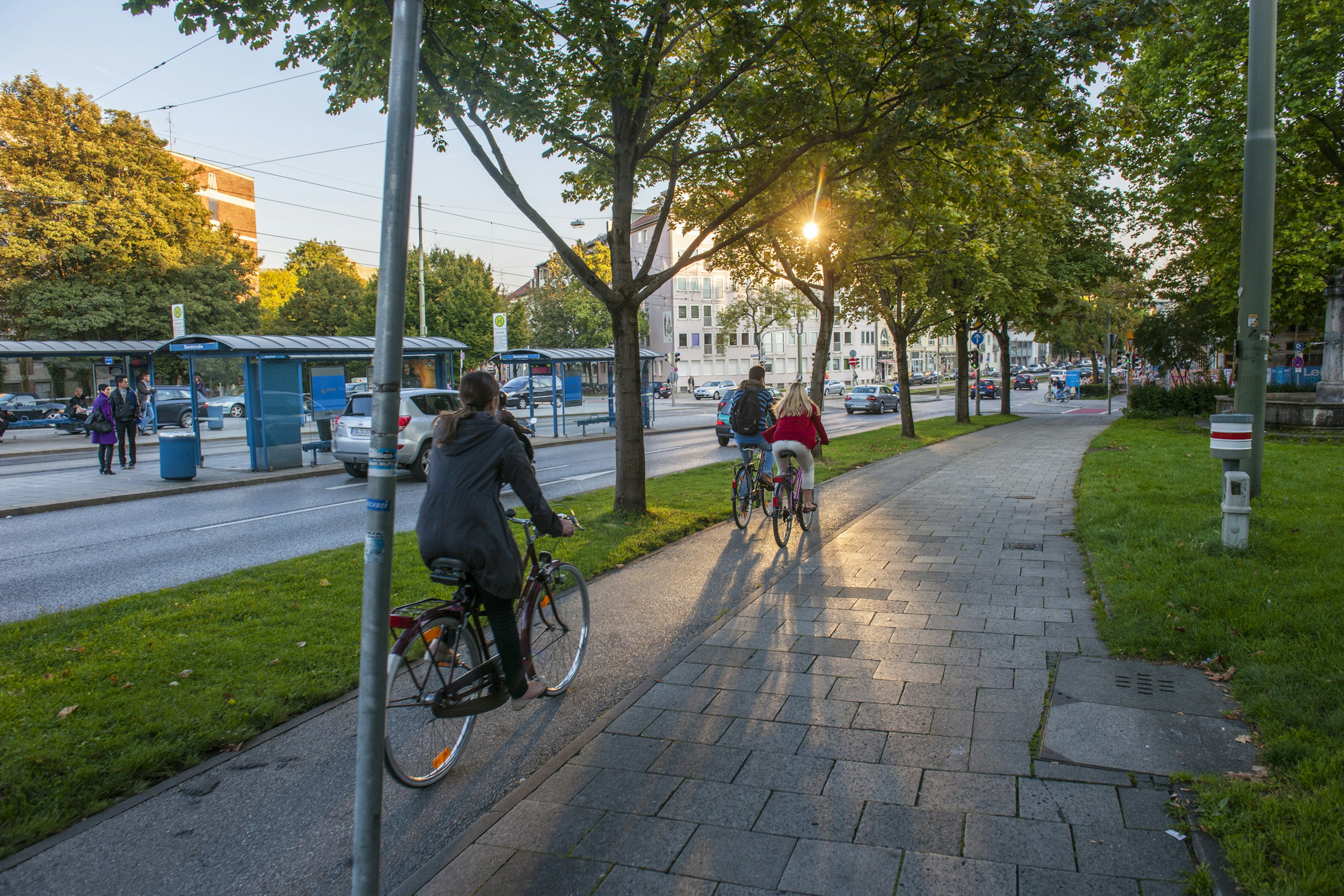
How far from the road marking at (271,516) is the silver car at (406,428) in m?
1.79

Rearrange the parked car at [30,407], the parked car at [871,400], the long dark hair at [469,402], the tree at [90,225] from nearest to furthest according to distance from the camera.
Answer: the long dark hair at [469,402], the parked car at [30,407], the tree at [90,225], the parked car at [871,400]

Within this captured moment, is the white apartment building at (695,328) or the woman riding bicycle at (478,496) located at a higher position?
the white apartment building at (695,328)

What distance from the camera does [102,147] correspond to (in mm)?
38281

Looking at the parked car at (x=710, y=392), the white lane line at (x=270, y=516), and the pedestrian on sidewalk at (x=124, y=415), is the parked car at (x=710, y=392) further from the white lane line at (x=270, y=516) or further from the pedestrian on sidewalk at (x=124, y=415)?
the white lane line at (x=270, y=516)

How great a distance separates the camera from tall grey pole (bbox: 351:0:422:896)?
2.45 m

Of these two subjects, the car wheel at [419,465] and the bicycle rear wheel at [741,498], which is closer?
the bicycle rear wheel at [741,498]

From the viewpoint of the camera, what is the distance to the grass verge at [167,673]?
3.58 m

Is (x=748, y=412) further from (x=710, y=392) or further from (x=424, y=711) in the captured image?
(x=710, y=392)

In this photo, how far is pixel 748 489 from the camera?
937 centimetres

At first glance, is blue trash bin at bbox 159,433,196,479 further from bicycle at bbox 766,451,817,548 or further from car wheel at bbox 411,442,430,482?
bicycle at bbox 766,451,817,548

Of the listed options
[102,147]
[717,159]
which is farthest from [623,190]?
[102,147]

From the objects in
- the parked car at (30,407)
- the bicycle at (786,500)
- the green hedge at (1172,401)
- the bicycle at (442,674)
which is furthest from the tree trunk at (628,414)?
the parked car at (30,407)

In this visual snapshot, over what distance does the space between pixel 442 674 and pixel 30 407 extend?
38695 mm

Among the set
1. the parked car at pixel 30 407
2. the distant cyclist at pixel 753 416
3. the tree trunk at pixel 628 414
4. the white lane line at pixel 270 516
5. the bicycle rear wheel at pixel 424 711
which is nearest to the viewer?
the bicycle rear wheel at pixel 424 711
